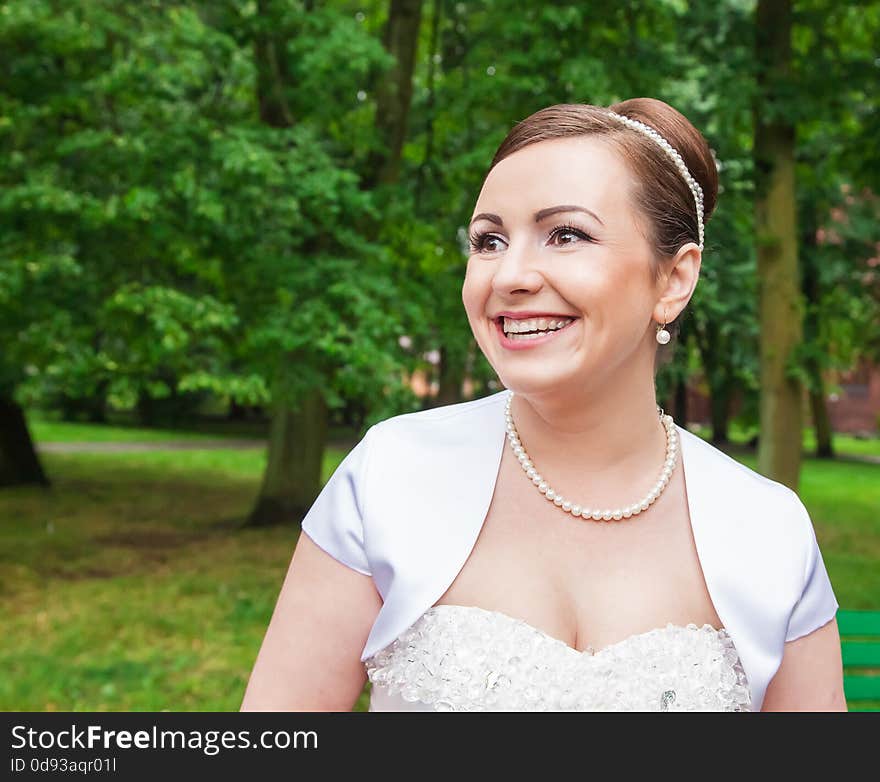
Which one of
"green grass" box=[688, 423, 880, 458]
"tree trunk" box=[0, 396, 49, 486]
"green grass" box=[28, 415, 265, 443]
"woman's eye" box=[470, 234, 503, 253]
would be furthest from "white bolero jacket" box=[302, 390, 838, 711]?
"green grass" box=[688, 423, 880, 458]

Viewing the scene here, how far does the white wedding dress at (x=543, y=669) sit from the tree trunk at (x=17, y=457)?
14875 millimetres

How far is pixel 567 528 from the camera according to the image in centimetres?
183

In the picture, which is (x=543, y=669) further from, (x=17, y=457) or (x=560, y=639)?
(x=17, y=457)

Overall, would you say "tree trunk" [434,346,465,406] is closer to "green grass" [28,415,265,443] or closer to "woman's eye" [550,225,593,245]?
"woman's eye" [550,225,593,245]

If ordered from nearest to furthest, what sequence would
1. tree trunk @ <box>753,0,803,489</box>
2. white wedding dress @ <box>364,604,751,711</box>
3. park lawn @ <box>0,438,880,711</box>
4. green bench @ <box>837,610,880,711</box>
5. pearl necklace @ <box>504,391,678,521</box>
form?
white wedding dress @ <box>364,604,751,711</box> → pearl necklace @ <box>504,391,678,521</box> → green bench @ <box>837,610,880,711</box> → park lawn @ <box>0,438,880,711</box> → tree trunk @ <box>753,0,803,489</box>

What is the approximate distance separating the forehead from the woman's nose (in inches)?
2.7

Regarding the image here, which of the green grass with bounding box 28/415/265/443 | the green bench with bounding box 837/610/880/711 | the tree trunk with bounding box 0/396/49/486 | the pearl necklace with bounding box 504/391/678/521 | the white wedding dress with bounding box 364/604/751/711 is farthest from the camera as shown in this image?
the green grass with bounding box 28/415/265/443

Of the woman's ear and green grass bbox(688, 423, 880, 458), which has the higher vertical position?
the woman's ear

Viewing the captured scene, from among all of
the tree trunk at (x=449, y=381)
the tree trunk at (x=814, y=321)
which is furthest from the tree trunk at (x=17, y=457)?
the tree trunk at (x=814, y=321)

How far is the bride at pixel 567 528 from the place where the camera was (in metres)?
1.67

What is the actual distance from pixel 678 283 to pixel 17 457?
15524mm

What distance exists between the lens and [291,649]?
5.56 feet

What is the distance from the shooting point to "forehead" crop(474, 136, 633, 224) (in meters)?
1.66

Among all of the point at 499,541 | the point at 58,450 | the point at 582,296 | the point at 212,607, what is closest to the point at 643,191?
the point at 582,296
